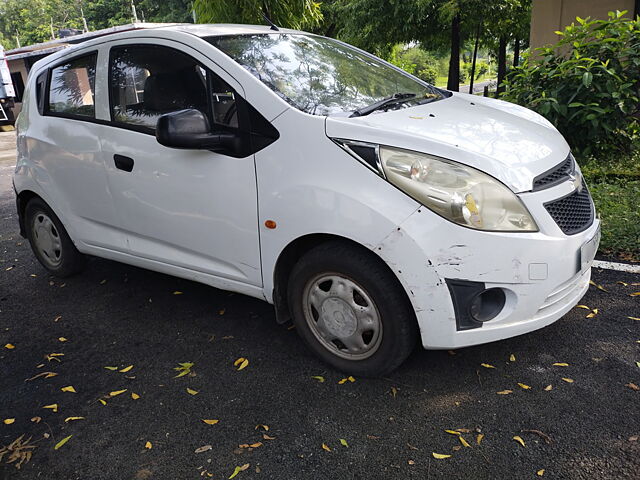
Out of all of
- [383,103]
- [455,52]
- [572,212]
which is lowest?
[455,52]

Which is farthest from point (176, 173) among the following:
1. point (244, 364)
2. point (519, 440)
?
point (519, 440)

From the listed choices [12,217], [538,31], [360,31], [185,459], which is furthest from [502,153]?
[360,31]

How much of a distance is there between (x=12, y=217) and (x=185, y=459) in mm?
5756

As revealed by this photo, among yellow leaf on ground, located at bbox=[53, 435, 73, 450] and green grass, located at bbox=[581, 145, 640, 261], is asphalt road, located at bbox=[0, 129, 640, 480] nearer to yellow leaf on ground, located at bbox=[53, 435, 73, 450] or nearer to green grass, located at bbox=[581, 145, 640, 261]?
yellow leaf on ground, located at bbox=[53, 435, 73, 450]

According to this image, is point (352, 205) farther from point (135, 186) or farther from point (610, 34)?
point (610, 34)

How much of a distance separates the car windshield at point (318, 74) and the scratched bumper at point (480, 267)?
2.92 ft

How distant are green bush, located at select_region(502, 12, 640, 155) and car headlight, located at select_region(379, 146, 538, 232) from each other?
4072mm

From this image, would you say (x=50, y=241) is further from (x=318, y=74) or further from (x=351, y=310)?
(x=351, y=310)

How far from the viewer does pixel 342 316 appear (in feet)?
9.30

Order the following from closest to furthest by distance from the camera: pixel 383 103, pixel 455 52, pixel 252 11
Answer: pixel 383 103, pixel 252 11, pixel 455 52

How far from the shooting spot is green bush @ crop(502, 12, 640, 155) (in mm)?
6031

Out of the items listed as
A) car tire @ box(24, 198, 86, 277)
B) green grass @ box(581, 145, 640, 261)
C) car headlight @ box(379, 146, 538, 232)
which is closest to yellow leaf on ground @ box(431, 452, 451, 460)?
car headlight @ box(379, 146, 538, 232)

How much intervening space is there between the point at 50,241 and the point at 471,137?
3446mm

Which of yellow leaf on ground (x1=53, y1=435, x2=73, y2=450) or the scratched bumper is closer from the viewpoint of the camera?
the scratched bumper
